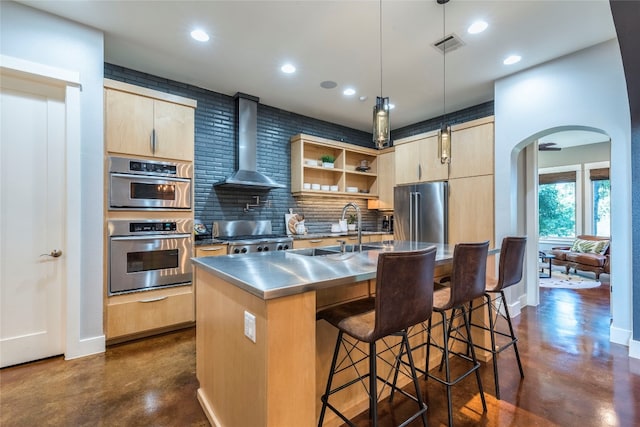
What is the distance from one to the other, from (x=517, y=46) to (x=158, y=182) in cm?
398

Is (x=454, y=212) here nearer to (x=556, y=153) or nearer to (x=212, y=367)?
(x=212, y=367)

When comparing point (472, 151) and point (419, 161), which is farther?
point (419, 161)

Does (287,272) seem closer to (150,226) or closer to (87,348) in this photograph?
(150,226)

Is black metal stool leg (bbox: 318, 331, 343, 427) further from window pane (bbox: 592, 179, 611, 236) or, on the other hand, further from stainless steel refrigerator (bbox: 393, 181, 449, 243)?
window pane (bbox: 592, 179, 611, 236)

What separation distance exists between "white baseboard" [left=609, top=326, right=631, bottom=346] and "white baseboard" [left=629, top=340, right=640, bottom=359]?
0.11 m

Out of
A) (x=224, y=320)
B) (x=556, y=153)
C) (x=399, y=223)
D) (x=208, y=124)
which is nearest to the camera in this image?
(x=224, y=320)

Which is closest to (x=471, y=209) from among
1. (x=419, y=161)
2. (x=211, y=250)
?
(x=419, y=161)

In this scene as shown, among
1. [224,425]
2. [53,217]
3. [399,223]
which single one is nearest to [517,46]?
[399,223]

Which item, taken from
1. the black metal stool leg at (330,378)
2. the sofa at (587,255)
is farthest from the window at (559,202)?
the black metal stool leg at (330,378)

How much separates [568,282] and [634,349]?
325 centimetres

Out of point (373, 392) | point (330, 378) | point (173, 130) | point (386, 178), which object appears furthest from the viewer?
point (386, 178)

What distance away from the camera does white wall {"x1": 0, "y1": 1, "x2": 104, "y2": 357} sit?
2531 millimetres

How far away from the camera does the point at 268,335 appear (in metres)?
1.22

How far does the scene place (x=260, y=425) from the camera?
127cm
